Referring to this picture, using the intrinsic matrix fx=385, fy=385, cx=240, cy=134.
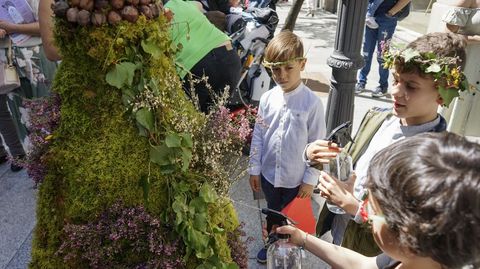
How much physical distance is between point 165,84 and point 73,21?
1.06ft

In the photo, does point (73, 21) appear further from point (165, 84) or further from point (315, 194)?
point (315, 194)

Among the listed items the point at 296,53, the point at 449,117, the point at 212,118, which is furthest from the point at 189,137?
the point at 449,117

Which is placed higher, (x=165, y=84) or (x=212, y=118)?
(x=165, y=84)

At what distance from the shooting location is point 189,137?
1.25 meters

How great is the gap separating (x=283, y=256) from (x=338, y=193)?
48 centimetres

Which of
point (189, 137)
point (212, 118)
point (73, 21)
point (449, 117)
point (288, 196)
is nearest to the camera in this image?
point (73, 21)

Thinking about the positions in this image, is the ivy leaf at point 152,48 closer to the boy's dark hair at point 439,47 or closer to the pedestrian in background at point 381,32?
the boy's dark hair at point 439,47

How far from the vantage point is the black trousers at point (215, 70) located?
10.1 ft

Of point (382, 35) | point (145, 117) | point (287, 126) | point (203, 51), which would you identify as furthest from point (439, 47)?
point (382, 35)

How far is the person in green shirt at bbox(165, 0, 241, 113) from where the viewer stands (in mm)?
2744

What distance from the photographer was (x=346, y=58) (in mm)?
2883

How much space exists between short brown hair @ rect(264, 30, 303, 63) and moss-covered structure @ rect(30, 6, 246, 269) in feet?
3.61

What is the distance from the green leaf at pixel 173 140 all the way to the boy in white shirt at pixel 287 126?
3.52 ft

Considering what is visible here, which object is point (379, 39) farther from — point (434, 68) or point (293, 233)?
point (293, 233)
